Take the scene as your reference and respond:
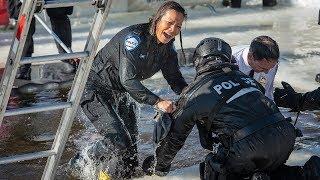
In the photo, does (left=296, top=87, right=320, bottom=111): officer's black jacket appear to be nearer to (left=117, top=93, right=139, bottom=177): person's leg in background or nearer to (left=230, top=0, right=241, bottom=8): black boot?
(left=117, top=93, right=139, bottom=177): person's leg in background

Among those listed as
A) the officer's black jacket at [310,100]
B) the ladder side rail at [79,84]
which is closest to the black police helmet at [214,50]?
the ladder side rail at [79,84]

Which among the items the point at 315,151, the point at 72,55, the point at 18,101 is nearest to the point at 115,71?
the point at 72,55

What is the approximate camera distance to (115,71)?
165 inches

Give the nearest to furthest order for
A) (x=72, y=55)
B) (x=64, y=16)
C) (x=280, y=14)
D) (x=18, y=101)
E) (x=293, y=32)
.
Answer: (x=72, y=55)
(x=18, y=101)
(x=64, y=16)
(x=293, y=32)
(x=280, y=14)

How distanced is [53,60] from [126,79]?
87cm

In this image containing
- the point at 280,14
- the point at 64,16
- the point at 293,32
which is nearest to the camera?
the point at 64,16

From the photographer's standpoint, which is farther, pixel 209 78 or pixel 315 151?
pixel 315 151

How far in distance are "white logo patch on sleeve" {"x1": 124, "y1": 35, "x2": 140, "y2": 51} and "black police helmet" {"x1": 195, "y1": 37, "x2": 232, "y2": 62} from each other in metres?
0.48

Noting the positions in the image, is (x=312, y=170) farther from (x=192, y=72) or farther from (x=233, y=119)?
(x=192, y=72)

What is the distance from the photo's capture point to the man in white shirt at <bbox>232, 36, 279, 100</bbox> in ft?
12.7

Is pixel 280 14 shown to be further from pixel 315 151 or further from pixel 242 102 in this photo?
pixel 242 102

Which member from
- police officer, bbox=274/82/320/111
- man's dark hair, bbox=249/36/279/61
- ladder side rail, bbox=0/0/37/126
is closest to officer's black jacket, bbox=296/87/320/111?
police officer, bbox=274/82/320/111

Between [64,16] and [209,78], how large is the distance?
160 inches

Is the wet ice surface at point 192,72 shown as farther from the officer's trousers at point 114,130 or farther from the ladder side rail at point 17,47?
the ladder side rail at point 17,47
